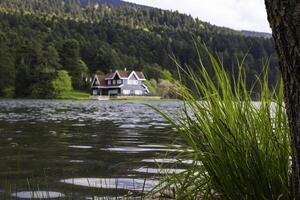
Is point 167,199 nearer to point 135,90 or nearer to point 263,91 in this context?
point 263,91

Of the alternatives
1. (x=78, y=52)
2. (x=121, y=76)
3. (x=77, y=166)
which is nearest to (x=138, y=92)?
(x=121, y=76)

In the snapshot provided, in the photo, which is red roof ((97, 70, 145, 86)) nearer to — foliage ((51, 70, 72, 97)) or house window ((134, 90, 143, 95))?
house window ((134, 90, 143, 95))

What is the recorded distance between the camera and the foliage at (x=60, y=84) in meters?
78.3

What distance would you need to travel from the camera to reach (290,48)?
2.17 m

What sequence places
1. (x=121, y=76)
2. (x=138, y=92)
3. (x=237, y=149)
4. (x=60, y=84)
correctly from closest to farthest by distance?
(x=237, y=149), (x=60, y=84), (x=121, y=76), (x=138, y=92)

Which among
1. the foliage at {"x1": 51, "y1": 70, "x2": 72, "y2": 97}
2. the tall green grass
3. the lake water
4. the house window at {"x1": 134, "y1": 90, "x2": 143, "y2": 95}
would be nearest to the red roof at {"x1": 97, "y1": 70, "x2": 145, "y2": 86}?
the house window at {"x1": 134, "y1": 90, "x2": 143, "y2": 95}

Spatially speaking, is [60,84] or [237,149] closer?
[237,149]

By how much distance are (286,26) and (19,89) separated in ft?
269

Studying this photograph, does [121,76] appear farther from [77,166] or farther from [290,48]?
[290,48]

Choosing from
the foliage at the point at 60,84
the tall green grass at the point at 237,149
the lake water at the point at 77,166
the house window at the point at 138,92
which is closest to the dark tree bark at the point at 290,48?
the tall green grass at the point at 237,149

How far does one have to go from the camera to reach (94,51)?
350 ft

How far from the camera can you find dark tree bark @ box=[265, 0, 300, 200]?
2119 mm

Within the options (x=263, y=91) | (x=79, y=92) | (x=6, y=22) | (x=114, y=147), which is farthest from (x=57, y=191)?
(x=6, y=22)

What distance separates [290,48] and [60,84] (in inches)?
3137
